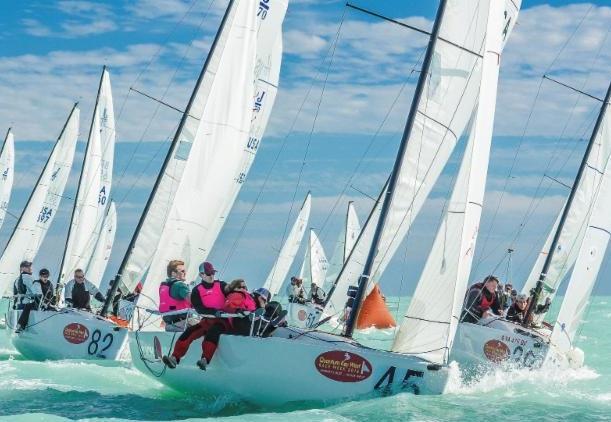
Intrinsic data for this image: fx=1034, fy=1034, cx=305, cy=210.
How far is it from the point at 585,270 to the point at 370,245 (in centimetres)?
350

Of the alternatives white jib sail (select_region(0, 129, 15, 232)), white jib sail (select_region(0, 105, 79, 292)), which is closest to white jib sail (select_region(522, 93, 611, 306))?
white jib sail (select_region(0, 105, 79, 292))

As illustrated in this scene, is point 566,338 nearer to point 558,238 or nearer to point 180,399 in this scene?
point 558,238

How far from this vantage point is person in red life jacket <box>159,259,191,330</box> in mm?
12891

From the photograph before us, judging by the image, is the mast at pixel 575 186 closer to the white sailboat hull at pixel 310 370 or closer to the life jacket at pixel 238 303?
the white sailboat hull at pixel 310 370

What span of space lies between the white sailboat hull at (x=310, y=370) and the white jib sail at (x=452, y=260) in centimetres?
71

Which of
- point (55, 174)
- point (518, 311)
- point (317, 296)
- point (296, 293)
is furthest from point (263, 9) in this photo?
point (317, 296)

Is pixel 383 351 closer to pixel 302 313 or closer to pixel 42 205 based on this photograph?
pixel 42 205


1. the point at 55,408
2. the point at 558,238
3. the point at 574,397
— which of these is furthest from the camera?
the point at 558,238

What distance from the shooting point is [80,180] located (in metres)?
23.3

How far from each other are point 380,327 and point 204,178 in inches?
136

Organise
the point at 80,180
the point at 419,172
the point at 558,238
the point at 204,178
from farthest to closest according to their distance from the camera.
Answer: the point at 80,180, the point at 558,238, the point at 204,178, the point at 419,172

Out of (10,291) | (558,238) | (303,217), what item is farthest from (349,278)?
(303,217)

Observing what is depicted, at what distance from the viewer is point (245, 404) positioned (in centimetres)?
1190

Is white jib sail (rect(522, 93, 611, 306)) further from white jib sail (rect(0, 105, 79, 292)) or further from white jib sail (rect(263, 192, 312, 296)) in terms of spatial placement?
white jib sail (rect(263, 192, 312, 296))
